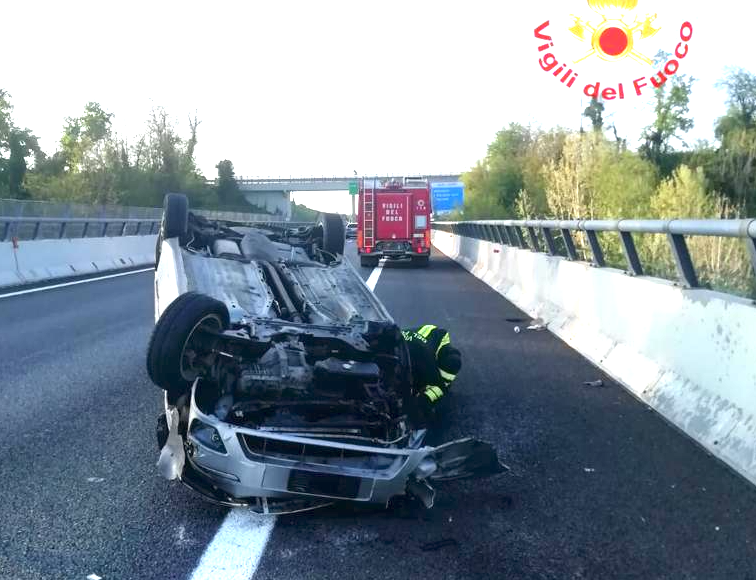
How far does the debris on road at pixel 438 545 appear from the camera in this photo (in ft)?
13.4

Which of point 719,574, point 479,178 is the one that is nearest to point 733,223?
point 719,574

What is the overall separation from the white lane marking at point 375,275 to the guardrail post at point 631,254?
9354mm

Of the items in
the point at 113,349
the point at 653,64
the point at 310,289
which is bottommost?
the point at 113,349

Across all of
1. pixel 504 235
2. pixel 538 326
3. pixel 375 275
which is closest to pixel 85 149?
pixel 375 275

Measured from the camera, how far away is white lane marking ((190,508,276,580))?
12.4 feet

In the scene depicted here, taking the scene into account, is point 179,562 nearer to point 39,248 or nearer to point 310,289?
point 310,289

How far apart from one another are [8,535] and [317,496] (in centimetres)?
153

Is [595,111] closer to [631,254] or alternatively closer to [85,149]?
[85,149]

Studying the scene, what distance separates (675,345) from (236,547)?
160 inches

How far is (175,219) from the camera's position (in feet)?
24.4

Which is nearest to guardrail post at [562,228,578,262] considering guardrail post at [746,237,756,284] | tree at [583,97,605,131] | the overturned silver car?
guardrail post at [746,237,756,284]

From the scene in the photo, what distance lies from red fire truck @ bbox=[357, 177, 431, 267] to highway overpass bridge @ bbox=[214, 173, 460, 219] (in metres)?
44.9

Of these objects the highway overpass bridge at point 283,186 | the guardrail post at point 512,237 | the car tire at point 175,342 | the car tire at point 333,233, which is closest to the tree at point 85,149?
the highway overpass bridge at point 283,186

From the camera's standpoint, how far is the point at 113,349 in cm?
962
